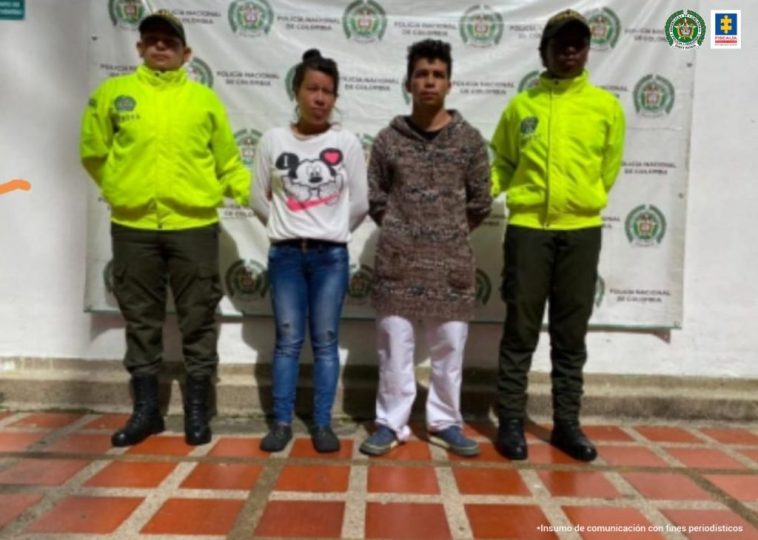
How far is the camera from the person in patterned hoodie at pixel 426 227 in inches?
101

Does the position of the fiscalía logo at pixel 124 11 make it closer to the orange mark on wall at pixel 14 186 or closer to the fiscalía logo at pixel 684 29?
the orange mark on wall at pixel 14 186

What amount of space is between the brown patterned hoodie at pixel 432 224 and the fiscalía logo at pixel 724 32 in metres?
1.54

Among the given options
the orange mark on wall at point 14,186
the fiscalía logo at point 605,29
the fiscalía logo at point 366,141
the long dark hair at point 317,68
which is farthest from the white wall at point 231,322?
the long dark hair at point 317,68

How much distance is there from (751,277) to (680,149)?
0.79 m

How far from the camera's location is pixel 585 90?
263cm

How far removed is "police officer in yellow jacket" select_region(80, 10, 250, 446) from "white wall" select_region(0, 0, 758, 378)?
51 centimetres

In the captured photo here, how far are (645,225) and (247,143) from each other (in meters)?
2.13

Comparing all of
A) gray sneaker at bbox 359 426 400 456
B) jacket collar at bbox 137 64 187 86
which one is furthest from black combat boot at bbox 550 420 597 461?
jacket collar at bbox 137 64 187 86

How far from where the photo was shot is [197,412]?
273 cm

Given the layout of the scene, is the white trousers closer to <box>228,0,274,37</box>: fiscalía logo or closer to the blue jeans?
the blue jeans

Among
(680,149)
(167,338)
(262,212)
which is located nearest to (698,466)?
(680,149)

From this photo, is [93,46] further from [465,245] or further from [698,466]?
[698,466]

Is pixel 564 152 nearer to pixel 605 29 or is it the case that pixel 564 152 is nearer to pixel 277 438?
pixel 605 29

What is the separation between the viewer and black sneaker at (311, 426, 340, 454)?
8.60 ft
